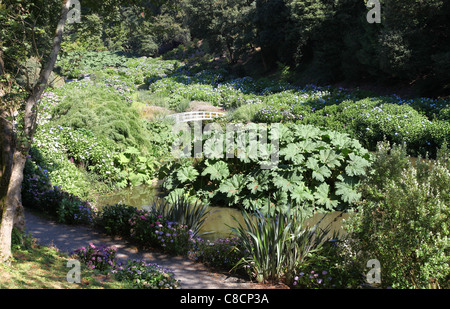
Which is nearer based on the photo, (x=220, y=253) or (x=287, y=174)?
(x=220, y=253)

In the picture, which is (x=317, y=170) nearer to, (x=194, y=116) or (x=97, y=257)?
(x=97, y=257)

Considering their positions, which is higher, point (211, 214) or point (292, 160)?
point (292, 160)

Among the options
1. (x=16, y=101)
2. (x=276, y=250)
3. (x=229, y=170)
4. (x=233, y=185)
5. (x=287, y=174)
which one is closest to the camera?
(x=16, y=101)

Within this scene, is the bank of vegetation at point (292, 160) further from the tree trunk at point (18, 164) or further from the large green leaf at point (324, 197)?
the tree trunk at point (18, 164)

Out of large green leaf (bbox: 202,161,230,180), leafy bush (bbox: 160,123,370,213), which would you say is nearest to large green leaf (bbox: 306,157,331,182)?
leafy bush (bbox: 160,123,370,213)

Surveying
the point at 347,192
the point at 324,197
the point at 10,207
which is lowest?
the point at 324,197

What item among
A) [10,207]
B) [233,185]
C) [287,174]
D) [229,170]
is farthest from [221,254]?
[229,170]

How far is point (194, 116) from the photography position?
1872 cm

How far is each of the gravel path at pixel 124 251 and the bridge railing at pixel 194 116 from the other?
1053cm

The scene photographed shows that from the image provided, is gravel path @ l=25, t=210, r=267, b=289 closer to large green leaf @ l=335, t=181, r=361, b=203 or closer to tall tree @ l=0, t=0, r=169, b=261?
tall tree @ l=0, t=0, r=169, b=261

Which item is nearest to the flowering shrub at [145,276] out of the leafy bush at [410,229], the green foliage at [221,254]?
the green foliage at [221,254]

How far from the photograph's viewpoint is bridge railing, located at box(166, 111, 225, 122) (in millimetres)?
17672

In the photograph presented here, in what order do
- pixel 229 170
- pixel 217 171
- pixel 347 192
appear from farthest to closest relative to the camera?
pixel 229 170
pixel 217 171
pixel 347 192

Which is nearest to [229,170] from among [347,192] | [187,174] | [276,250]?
[187,174]
